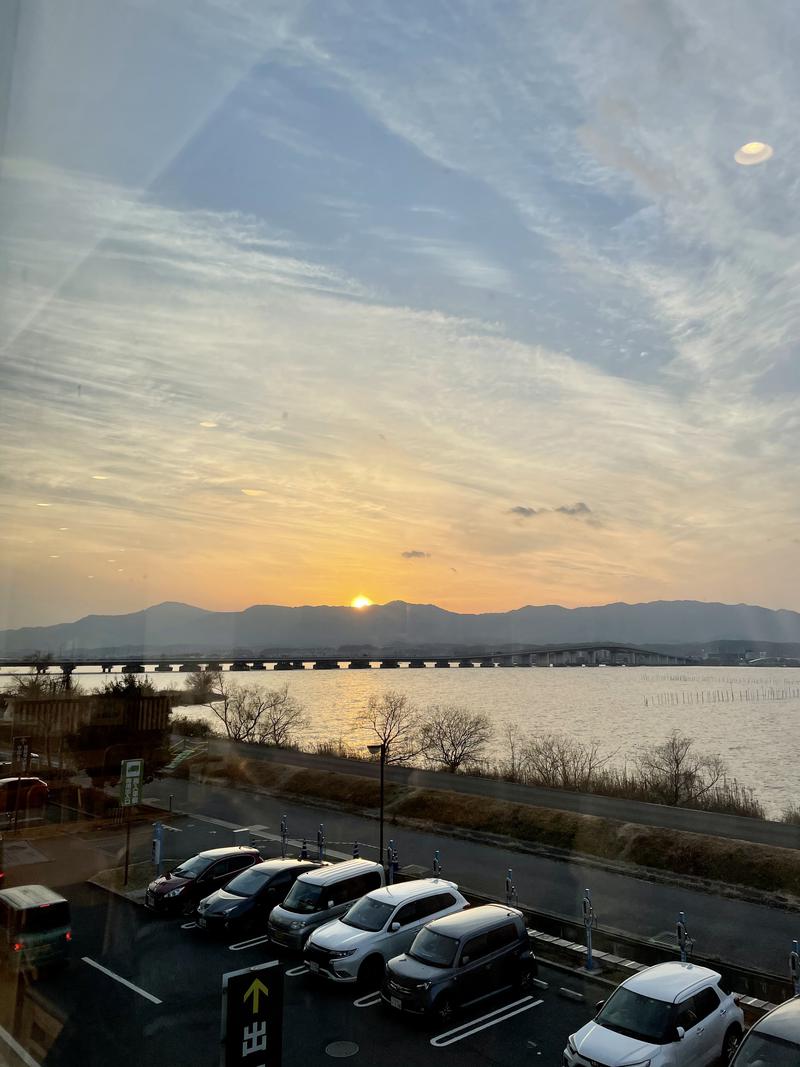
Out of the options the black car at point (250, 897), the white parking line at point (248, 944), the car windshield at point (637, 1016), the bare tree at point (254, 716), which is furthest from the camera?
the bare tree at point (254, 716)

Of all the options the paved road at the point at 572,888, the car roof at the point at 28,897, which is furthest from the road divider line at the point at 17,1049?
the paved road at the point at 572,888

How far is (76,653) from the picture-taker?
488 inches

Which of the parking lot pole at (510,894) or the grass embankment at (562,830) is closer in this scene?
the parking lot pole at (510,894)

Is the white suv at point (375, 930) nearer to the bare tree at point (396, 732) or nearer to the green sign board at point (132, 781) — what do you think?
the green sign board at point (132, 781)

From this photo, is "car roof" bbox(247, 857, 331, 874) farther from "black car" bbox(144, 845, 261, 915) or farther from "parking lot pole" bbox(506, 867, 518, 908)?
"parking lot pole" bbox(506, 867, 518, 908)

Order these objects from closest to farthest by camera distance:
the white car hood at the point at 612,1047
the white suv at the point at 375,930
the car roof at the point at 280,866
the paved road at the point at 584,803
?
1. the white car hood at the point at 612,1047
2. the white suv at the point at 375,930
3. the car roof at the point at 280,866
4. the paved road at the point at 584,803

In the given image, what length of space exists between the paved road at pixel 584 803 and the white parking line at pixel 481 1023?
358 inches

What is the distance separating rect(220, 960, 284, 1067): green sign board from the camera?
4168 millimetres

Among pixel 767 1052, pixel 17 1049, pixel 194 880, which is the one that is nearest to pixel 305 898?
pixel 194 880

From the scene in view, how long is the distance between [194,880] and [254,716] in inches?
1010

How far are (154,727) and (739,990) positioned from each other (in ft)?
42.2

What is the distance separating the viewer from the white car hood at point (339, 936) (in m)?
8.90

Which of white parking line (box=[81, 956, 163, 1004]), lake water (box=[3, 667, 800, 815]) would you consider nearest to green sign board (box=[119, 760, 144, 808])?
lake water (box=[3, 667, 800, 815])

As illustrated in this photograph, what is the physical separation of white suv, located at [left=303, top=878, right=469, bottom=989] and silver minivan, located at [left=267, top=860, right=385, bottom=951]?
42cm
